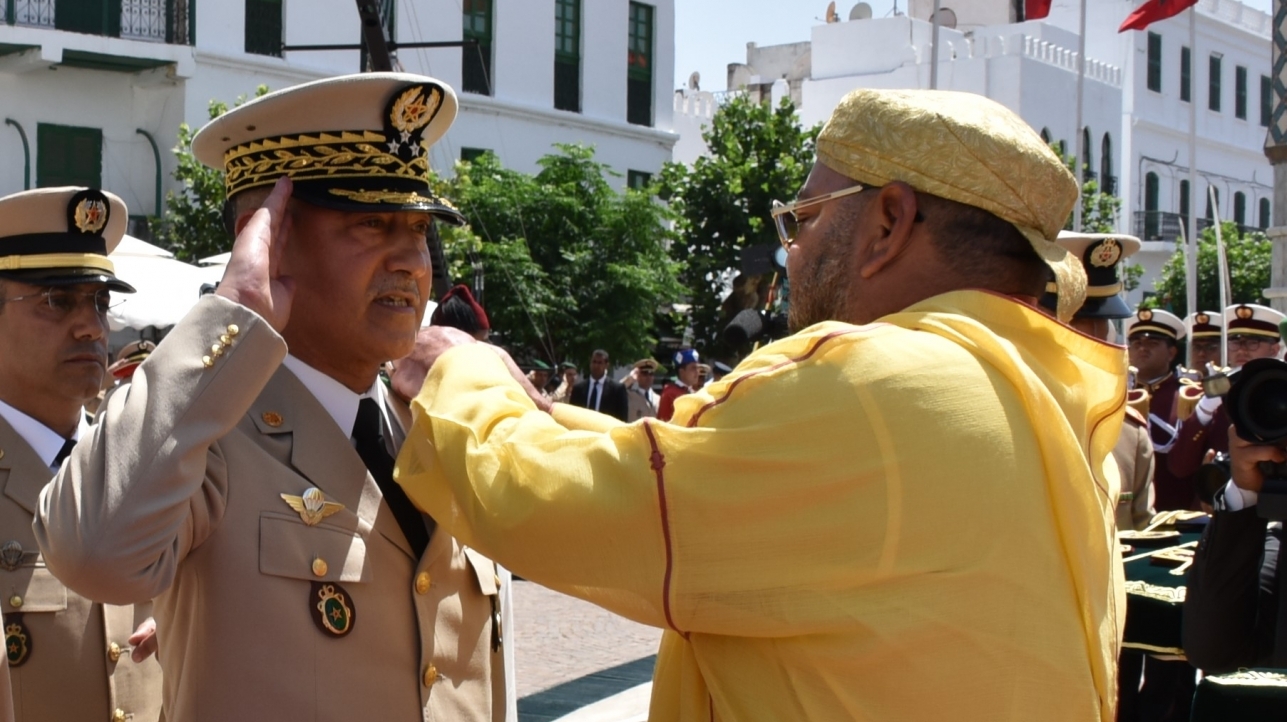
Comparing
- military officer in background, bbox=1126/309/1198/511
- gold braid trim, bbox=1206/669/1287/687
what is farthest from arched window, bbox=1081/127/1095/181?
gold braid trim, bbox=1206/669/1287/687

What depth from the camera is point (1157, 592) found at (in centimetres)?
519

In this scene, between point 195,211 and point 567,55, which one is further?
point 567,55

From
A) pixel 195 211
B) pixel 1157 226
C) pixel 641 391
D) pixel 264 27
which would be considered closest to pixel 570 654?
pixel 641 391

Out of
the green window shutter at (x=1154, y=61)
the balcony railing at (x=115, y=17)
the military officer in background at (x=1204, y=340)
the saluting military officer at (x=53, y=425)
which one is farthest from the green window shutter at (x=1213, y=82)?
the saluting military officer at (x=53, y=425)

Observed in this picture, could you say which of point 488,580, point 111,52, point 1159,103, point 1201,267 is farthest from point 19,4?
point 1159,103

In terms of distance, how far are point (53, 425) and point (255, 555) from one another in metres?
1.50

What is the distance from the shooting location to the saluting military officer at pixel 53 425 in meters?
3.10

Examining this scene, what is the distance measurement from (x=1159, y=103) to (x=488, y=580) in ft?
133

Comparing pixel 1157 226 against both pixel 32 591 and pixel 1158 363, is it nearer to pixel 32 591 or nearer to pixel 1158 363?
pixel 1158 363

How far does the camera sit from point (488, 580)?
9.10 feet

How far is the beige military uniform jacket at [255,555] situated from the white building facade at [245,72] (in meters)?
15.7

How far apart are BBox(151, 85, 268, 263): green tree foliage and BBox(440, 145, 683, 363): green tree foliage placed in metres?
3.26

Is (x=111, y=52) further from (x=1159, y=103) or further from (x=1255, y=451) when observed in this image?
(x=1159, y=103)

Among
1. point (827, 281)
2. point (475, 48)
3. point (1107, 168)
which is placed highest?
point (475, 48)
